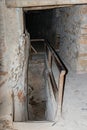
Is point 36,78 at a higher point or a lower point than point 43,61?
lower

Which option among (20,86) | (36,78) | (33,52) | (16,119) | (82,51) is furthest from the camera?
(33,52)

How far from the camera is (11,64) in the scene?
171cm

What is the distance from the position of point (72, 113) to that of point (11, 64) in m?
0.97

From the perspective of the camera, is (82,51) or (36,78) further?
(36,78)

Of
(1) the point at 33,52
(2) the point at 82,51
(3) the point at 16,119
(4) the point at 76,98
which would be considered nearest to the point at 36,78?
(1) the point at 33,52

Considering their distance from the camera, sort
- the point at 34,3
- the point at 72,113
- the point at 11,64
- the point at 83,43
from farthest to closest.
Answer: the point at 83,43
the point at 72,113
the point at 11,64
the point at 34,3

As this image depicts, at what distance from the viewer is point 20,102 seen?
2.01 metres

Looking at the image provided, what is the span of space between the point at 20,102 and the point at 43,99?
7.28 feet

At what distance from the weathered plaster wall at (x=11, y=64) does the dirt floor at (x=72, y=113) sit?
0.23 metres

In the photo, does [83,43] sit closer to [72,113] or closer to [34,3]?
[72,113]

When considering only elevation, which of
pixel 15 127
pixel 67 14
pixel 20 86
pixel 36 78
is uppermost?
pixel 67 14

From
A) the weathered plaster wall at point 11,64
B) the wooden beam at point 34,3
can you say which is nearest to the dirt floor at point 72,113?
the weathered plaster wall at point 11,64

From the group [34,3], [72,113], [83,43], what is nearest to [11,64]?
[34,3]

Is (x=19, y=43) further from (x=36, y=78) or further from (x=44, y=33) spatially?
(x=44, y=33)
